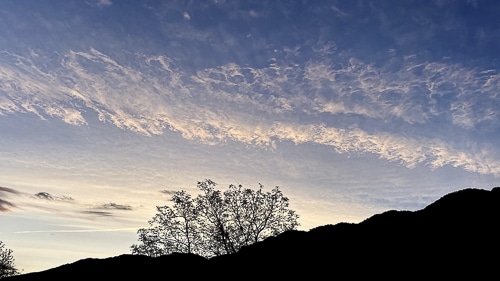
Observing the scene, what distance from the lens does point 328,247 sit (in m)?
22.5

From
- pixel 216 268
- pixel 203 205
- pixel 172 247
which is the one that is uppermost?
pixel 203 205

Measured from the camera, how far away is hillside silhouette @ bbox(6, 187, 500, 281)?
1862 cm

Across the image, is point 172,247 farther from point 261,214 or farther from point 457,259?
point 457,259

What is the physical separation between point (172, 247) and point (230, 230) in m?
7.19

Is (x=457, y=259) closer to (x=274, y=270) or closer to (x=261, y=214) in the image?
(x=274, y=270)

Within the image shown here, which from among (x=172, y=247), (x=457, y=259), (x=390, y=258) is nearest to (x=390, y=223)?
(x=390, y=258)

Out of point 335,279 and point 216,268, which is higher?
point 216,268

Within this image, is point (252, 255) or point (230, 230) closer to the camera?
point (252, 255)

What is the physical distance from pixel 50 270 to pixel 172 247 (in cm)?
2418

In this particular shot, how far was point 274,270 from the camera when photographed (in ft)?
71.7

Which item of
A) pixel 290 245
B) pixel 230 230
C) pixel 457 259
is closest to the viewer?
pixel 457 259

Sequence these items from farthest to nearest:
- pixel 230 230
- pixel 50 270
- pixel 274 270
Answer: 1. pixel 230 230
2. pixel 50 270
3. pixel 274 270

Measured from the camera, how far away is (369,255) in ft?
67.9

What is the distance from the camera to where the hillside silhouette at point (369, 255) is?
61.1ft
